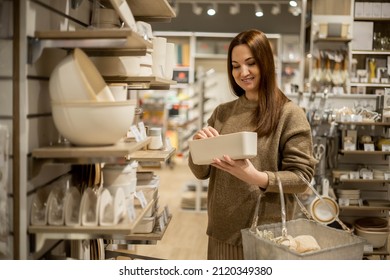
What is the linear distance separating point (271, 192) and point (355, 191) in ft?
7.48


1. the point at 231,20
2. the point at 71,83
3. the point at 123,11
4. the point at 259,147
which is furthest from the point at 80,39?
the point at 231,20

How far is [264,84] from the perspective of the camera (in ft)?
5.84

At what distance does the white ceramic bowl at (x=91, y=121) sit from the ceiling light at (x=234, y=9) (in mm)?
6448

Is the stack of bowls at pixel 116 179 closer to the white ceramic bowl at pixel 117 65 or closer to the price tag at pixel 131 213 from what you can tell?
the price tag at pixel 131 213

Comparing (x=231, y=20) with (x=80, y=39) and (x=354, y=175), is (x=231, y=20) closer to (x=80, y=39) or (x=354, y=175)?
(x=354, y=175)

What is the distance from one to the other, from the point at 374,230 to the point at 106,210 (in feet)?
9.17

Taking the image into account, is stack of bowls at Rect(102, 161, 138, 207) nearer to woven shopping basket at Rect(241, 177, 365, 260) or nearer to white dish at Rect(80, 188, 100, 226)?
white dish at Rect(80, 188, 100, 226)

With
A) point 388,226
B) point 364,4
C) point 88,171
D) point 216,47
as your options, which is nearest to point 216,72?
point 216,47

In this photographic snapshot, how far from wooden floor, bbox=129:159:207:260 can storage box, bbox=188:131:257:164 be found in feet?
4.45

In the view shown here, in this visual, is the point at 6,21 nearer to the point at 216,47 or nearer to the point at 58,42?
the point at 58,42

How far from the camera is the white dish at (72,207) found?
4.57 feet

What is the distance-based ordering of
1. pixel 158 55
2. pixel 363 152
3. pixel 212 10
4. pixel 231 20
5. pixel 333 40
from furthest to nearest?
pixel 231 20, pixel 212 10, pixel 333 40, pixel 363 152, pixel 158 55

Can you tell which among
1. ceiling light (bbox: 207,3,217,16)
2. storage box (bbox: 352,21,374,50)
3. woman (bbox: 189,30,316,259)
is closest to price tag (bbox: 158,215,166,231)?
woman (bbox: 189,30,316,259)

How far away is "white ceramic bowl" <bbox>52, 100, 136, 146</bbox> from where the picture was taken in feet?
4.29
